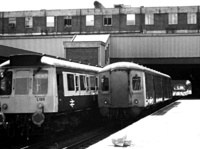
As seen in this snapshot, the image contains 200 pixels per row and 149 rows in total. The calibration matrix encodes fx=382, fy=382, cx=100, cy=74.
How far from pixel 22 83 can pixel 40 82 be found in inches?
28.1

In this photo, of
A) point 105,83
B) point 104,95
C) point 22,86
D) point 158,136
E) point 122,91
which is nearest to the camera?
point 158,136

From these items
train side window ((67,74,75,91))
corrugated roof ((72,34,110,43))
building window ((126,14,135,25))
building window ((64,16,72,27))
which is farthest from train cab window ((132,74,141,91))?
building window ((64,16,72,27))

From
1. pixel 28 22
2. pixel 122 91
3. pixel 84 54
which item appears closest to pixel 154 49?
pixel 84 54

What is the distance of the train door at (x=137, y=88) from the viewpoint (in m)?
18.0

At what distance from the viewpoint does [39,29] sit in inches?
2052

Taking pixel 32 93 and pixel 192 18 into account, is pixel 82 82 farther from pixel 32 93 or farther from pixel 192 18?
pixel 192 18

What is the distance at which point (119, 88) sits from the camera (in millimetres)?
18203

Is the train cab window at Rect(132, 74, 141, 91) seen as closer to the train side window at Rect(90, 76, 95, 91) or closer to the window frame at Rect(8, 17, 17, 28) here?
the train side window at Rect(90, 76, 95, 91)

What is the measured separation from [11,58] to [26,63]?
0.64 meters

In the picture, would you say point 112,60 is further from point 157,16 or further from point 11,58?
point 11,58

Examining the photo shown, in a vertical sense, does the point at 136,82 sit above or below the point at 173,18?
below

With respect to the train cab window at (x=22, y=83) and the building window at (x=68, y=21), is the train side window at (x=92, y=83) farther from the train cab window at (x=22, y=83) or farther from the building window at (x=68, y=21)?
the building window at (x=68, y=21)

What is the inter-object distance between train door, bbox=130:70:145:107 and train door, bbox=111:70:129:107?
0.29 metres

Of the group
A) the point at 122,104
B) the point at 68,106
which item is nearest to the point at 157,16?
the point at 122,104
